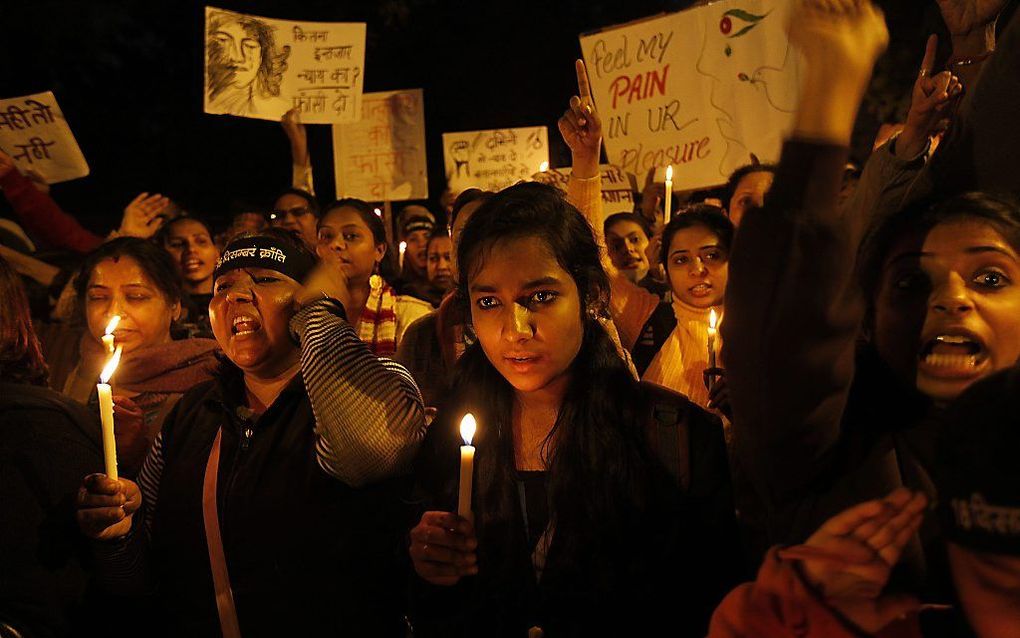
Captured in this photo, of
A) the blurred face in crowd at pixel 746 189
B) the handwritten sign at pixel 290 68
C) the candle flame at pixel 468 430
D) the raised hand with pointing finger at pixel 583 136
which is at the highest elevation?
the handwritten sign at pixel 290 68

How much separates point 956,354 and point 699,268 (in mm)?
2186

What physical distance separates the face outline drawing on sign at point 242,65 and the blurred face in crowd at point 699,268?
4.24 meters

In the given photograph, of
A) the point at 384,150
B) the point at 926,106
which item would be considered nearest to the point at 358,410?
the point at 926,106

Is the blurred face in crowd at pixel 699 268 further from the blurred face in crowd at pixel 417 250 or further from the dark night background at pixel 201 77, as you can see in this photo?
the dark night background at pixel 201 77

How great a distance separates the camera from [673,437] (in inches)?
82.7

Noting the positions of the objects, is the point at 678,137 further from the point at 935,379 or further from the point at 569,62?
the point at 569,62

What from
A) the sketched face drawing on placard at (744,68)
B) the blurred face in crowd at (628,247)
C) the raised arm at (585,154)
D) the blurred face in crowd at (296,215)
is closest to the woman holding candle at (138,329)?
the raised arm at (585,154)

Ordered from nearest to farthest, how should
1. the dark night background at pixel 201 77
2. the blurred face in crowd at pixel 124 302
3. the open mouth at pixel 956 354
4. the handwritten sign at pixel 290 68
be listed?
the open mouth at pixel 956 354
the blurred face in crowd at pixel 124 302
the handwritten sign at pixel 290 68
the dark night background at pixel 201 77

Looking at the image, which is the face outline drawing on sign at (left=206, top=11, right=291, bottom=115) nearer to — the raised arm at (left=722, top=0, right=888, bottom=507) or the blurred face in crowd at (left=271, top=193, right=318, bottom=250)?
the blurred face in crowd at (left=271, top=193, right=318, bottom=250)

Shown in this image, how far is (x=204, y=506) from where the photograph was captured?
8.34 feet

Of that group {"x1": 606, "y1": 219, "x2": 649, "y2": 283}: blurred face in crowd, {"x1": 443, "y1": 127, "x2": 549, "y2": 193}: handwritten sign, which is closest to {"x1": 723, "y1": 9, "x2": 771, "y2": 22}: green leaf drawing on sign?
{"x1": 606, "y1": 219, "x2": 649, "y2": 283}: blurred face in crowd

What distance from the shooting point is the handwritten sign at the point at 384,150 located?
7.70 metres

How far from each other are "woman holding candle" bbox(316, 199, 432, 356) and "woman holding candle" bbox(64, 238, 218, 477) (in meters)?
0.95

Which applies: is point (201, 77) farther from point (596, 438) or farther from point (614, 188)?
point (596, 438)
